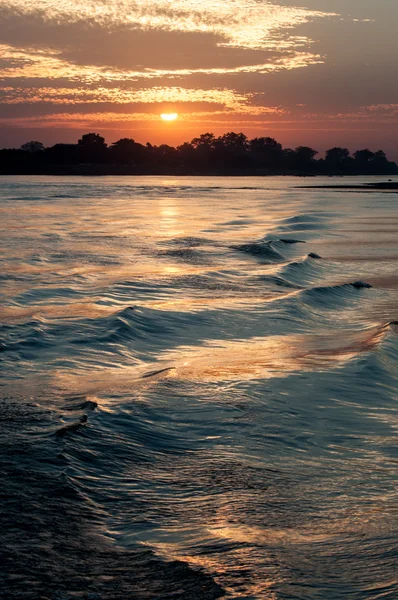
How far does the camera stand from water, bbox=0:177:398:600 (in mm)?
6488

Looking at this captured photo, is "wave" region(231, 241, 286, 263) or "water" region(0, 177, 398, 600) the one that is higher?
"wave" region(231, 241, 286, 263)

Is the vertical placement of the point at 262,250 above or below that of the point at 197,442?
above

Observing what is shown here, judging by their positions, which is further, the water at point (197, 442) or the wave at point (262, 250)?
the wave at point (262, 250)

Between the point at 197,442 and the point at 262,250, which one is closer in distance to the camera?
the point at 197,442

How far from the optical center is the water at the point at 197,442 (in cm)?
649

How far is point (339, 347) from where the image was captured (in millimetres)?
15469

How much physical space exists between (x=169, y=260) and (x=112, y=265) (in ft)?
9.78

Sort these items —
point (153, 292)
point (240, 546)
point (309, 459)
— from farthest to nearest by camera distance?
point (153, 292), point (309, 459), point (240, 546)

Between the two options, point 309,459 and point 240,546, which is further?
point 309,459

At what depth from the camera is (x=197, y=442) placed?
9633mm

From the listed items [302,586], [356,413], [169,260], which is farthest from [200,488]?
[169,260]

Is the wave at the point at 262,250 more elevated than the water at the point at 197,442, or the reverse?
the wave at the point at 262,250

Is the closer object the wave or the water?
the water

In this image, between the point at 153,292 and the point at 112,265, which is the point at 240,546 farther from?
the point at 112,265
